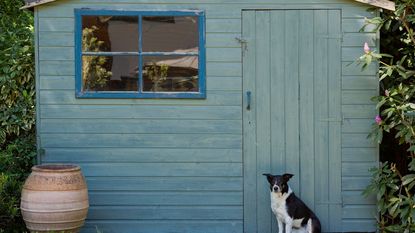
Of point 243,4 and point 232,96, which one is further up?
point 243,4

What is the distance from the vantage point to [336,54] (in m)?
6.52

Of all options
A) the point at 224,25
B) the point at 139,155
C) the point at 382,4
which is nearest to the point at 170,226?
the point at 139,155

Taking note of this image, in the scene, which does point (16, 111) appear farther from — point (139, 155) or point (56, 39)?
point (139, 155)

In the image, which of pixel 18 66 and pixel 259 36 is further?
pixel 18 66

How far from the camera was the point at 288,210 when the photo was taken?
6.23 m

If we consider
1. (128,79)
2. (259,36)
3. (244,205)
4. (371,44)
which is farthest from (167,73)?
(371,44)

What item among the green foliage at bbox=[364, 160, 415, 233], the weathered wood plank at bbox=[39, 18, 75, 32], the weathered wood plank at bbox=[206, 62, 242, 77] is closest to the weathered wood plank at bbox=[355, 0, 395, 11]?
the weathered wood plank at bbox=[206, 62, 242, 77]

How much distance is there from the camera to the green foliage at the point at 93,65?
6.52 meters

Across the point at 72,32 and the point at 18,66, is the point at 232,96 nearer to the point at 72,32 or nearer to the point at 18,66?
the point at 72,32

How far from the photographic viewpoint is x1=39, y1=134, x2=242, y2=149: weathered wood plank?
6562 millimetres

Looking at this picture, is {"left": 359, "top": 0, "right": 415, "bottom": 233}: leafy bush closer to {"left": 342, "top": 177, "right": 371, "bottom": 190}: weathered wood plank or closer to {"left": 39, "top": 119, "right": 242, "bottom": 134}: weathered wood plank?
{"left": 342, "top": 177, "right": 371, "bottom": 190}: weathered wood plank

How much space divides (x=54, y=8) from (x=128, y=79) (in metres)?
1.00

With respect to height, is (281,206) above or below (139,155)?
below

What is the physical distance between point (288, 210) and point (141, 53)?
205 centimetres
